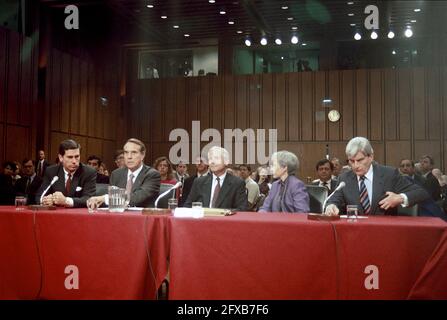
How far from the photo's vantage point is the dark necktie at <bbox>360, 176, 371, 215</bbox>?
124 inches

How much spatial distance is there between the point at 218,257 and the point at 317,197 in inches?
85.7

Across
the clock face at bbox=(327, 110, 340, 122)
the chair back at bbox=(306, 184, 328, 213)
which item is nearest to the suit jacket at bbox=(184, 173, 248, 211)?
the chair back at bbox=(306, 184, 328, 213)

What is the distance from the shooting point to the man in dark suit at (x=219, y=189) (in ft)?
13.3

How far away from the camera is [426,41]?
11594 millimetres

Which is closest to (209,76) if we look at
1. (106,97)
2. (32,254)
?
(106,97)

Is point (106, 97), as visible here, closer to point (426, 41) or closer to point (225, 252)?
point (426, 41)

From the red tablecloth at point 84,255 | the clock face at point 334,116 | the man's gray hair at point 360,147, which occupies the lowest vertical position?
the red tablecloth at point 84,255

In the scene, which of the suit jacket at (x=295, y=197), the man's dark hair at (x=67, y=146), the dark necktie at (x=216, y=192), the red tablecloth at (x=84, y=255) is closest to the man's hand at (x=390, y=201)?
the suit jacket at (x=295, y=197)

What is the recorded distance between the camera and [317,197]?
14.8 ft

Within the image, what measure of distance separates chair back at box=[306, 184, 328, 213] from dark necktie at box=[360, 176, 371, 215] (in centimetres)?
119

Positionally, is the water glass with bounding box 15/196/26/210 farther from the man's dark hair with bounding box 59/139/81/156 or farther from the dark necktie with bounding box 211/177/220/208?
the dark necktie with bounding box 211/177/220/208

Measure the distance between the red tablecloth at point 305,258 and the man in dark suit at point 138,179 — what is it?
3.70 ft

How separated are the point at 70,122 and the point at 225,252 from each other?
9.19m

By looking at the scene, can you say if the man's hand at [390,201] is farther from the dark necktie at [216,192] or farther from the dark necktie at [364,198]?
the dark necktie at [216,192]
